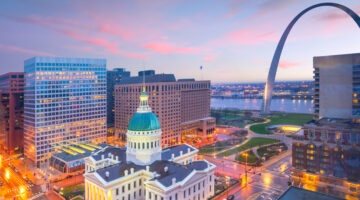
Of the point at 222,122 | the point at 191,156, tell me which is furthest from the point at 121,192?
the point at 222,122

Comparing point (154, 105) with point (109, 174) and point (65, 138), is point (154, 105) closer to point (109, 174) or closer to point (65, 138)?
point (65, 138)

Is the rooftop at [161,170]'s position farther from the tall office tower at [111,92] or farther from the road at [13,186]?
the tall office tower at [111,92]

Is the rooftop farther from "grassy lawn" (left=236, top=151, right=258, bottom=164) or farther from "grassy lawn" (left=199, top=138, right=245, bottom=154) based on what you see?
"grassy lawn" (left=199, top=138, right=245, bottom=154)

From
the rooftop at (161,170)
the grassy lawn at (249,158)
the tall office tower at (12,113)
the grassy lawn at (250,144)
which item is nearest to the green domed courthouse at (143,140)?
the rooftop at (161,170)

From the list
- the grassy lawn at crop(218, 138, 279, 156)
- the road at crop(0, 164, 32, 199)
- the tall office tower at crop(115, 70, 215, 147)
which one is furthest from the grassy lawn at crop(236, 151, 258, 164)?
the road at crop(0, 164, 32, 199)

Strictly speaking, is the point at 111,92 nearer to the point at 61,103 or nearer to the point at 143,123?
the point at 61,103

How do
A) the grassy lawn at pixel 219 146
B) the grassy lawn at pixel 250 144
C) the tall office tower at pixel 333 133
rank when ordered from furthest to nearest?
the grassy lawn at pixel 219 146 → the grassy lawn at pixel 250 144 → the tall office tower at pixel 333 133
